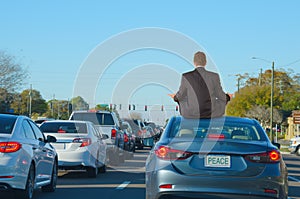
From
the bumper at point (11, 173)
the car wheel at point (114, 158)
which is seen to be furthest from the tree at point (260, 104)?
the bumper at point (11, 173)

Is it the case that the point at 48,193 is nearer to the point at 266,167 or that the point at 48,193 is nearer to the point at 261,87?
the point at 266,167

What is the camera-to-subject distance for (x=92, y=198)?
11.8 m

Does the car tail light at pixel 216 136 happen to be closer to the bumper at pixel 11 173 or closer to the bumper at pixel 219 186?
the bumper at pixel 219 186

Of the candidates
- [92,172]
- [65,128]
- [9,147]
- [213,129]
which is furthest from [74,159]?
[213,129]

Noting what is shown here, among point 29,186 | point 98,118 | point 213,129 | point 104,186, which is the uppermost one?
point 98,118

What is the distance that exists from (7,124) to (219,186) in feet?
15.0

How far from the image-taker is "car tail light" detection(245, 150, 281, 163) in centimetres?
838

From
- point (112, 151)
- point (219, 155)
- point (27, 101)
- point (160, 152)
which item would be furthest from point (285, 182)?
point (27, 101)

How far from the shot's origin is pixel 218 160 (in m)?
8.34

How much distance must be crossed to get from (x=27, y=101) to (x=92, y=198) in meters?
117

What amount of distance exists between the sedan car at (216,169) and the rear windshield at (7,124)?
331 cm

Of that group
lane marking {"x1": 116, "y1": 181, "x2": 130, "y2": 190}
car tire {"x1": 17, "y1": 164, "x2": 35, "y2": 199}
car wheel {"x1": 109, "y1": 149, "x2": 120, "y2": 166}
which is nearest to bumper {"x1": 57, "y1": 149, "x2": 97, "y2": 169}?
lane marking {"x1": 116, "y1": 181, "x2": 130, "y2": 190}

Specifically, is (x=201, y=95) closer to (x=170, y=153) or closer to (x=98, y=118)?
(x=170, y=153)

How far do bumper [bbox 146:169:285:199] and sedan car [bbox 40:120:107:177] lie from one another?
7.52 meters
